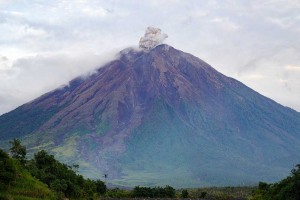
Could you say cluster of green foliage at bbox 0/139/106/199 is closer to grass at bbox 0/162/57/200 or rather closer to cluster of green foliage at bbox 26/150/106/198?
cluster of green foliage at bbox 26/150/106/198

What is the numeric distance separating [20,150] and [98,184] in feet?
169

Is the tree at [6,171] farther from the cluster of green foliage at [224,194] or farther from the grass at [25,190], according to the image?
the cluster of green foliage at [224,194]

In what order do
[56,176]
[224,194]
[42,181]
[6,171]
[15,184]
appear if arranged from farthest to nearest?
[224,194], [56,176], [42,181], [15,184], [6,171]

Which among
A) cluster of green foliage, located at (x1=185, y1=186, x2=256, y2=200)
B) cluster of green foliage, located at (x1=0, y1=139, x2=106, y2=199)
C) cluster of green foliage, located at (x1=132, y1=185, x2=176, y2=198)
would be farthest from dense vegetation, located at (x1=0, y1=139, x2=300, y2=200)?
cluster of green foliage, located at (x1=132, y1=185, x2=176, y2=198)

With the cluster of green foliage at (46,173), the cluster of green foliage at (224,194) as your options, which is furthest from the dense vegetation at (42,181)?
the cluster of green foliage at (224,194)

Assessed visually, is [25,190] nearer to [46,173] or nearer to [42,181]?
[42,181]

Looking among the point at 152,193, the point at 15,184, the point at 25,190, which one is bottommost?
the point at 25,190

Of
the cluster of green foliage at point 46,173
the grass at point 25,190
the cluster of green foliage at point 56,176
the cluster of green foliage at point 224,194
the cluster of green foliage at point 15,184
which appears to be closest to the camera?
the grass at point 25,190

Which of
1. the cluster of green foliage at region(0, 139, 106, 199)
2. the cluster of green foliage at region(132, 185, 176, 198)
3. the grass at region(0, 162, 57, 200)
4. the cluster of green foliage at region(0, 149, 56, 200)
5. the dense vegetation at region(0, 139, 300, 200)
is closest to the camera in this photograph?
the grass at region(0, 162, 57, 200)

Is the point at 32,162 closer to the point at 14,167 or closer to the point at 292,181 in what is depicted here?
the point at 14,167

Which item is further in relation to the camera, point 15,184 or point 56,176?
point 56,176

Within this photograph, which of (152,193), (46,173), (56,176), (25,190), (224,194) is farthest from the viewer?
(224,194)

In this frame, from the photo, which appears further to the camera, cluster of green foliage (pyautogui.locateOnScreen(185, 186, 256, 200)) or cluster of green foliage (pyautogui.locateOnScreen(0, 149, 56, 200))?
cluster of green foliage (pyautogui.locateOnScreen(185, 186, 256, 200))

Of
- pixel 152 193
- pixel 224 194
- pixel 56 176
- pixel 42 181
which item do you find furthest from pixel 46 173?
pixel 224 194
